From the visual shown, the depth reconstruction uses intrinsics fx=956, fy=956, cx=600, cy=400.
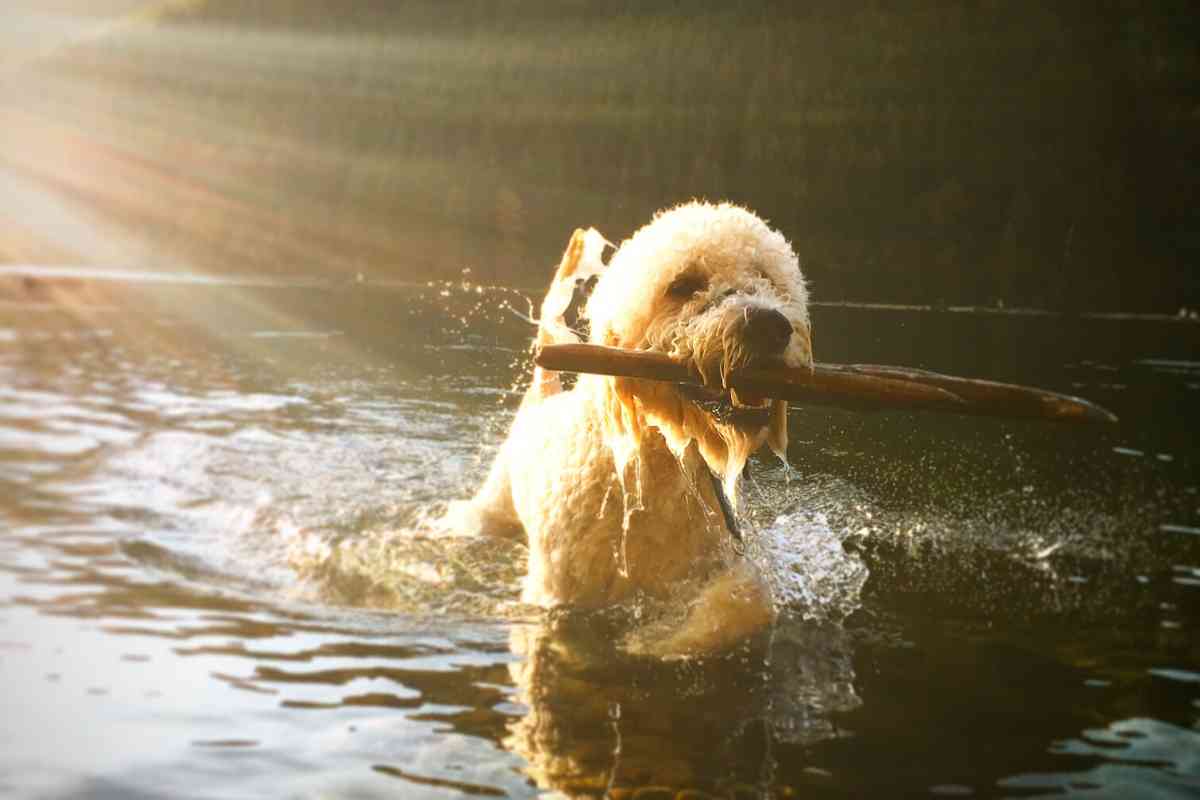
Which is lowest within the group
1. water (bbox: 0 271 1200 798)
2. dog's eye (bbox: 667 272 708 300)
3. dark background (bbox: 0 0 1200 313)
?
water (bbox: 0 271 1200 798)

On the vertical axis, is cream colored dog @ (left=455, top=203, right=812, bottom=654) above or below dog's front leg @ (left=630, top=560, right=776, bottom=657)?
above

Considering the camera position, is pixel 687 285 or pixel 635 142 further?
pixel 635 142

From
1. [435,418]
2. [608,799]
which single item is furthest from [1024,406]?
[435,418]

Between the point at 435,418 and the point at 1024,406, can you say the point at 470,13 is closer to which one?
the point at 435,418

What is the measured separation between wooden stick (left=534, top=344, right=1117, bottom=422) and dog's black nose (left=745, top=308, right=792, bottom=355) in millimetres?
81

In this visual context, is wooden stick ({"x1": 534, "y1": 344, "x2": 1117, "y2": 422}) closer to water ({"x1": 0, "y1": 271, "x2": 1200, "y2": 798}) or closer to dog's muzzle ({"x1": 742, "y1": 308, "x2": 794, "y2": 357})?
dog's muzzle ({"x1": 742, "y1": 308, "x2": 794, "y2": 357})

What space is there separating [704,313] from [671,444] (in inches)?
23.9

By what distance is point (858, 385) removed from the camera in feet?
11.6

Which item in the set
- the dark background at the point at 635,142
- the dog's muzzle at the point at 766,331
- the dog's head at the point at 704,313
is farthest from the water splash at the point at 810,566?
the dark background at the point at 635,142

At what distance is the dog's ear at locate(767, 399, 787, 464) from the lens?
3.95 meters

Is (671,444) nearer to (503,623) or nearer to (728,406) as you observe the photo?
(728,406)

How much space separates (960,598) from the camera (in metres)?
5.14

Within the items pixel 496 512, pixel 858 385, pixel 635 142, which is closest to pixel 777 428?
pixel 858 385

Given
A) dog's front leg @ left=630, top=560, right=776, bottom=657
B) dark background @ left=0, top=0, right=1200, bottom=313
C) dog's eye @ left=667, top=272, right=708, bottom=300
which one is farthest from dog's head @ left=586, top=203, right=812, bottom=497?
dark background @ left=0, top=0, right=1200, bottom=313
